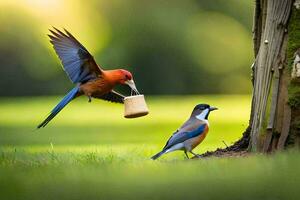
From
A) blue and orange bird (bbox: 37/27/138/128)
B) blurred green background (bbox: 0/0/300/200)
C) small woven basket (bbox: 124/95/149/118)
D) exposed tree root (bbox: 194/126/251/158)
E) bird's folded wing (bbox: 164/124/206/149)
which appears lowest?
blurred green background (bbox: 0/0/300/200)

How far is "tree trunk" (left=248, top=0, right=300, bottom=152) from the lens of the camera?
5.70 m

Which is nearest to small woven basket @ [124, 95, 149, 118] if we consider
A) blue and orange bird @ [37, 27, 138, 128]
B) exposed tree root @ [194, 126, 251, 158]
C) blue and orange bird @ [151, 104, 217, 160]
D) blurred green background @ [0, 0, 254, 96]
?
blue and orange bird @ [37, 27, 138, 128]

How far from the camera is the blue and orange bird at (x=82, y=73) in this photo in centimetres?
625

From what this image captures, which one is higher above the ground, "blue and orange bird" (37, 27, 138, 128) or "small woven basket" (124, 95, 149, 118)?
"blue and orange bird" (37, 27, 138, 128)

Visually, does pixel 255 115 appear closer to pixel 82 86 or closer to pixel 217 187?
pixel 82 86

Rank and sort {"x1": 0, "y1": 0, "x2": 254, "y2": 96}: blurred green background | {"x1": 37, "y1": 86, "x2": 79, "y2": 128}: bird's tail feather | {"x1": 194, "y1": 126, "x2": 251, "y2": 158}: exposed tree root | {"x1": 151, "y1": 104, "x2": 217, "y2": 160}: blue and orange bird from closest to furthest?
{"x1": 151, "y1": 104, "x2": 217, "y2": 160}: blue and orange bird < {"x1": 194, "y1": 126, "x2": 251, "y2": 158}: exposed tree root < {"x1": 37, "y1": 86, "x2": 79, "y2": 128}: bird's tail feather < {"x1": 0, "y1": 0, "x2": 254, "y2": 96}: blurred green background

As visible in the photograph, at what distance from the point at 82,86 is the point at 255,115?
4.43 ft

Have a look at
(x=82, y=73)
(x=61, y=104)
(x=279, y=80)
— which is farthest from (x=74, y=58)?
(x=279, y=80)

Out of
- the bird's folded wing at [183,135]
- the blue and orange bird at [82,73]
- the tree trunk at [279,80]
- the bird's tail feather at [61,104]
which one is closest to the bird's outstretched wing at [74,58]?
the blue and orange bird at [82,73]

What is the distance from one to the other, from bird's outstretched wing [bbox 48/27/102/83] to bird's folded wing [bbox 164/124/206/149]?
0.77m

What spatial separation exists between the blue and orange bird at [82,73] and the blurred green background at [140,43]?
456 inches

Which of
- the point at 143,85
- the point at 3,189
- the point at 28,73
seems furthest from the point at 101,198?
the point at 28,73

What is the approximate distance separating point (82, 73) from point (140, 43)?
12.4 metres

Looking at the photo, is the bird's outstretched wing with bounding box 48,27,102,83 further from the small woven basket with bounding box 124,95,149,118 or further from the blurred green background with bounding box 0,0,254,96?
the blurred green background with bounding box 0,0,254,96
